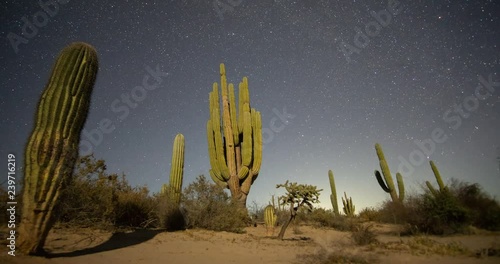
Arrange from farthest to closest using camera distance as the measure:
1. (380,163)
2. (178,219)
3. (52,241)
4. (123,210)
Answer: (380,163), (178,219), (123,210), (52,241)

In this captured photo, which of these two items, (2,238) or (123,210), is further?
(123,210)

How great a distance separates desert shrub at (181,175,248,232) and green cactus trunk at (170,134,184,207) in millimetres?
439

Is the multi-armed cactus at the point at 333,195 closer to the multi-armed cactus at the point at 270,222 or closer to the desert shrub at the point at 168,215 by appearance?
the multi-armed cactus at the point at 270,222

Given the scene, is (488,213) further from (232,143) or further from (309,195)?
(232,143)

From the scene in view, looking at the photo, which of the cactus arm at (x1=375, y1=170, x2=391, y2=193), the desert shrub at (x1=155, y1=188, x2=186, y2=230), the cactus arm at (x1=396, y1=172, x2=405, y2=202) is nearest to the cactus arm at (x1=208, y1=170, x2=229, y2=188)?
the desert shrub at (x1=155, y1=188, x2=186, y2=230)

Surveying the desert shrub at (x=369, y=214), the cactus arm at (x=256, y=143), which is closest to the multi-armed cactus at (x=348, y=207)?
the desert shrub at (x=369, y=214)

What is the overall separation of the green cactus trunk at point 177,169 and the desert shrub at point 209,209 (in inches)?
17.3

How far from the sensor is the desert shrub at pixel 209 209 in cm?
960

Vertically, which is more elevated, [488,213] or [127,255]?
[488,213]

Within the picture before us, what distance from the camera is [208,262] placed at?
15.0ft

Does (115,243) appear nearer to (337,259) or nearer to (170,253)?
(170,253)

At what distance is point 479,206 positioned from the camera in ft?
29.9

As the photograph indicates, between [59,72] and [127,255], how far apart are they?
3.74 meters

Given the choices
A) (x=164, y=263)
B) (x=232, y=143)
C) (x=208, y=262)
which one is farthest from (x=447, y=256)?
(x=232, y=143)
